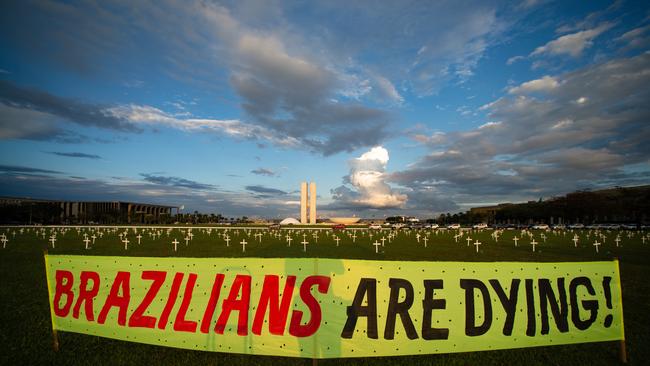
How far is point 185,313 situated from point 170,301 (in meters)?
0.36

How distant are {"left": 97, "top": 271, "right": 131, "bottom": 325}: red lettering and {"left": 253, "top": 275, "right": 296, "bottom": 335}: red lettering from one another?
8.27 ft

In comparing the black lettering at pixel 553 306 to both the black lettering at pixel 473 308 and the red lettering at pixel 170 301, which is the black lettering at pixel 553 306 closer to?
the black lettering at pixel 473 308

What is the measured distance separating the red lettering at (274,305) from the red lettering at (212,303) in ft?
2.56

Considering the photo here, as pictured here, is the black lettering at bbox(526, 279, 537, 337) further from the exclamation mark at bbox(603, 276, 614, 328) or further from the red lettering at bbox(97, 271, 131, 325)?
the red lettering at bbox(97, 271, 131, 325)

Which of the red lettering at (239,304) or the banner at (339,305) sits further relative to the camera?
the red lettering at (239,304)

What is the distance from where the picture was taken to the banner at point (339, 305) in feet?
18.6

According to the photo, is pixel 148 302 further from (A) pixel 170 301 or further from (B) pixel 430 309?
(B) pixel 430 309

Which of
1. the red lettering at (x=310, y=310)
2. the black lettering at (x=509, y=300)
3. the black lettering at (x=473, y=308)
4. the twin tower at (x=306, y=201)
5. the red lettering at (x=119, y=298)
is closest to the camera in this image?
the red lettering at (x=310, y=310)

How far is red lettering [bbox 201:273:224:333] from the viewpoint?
5.90m

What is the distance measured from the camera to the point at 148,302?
6168 mm

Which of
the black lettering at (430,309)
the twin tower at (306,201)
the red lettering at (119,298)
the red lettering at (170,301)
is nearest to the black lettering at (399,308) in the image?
the black lettering at (430,309)

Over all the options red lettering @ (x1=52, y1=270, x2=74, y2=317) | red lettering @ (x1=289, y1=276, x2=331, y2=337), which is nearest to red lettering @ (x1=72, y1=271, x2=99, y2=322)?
red lettering @ (x1=52, y1=270, x2=74, y2=317)

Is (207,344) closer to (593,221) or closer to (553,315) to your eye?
(553,315)

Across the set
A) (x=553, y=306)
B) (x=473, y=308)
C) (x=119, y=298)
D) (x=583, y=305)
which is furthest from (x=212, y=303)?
(x=583, y=305)
